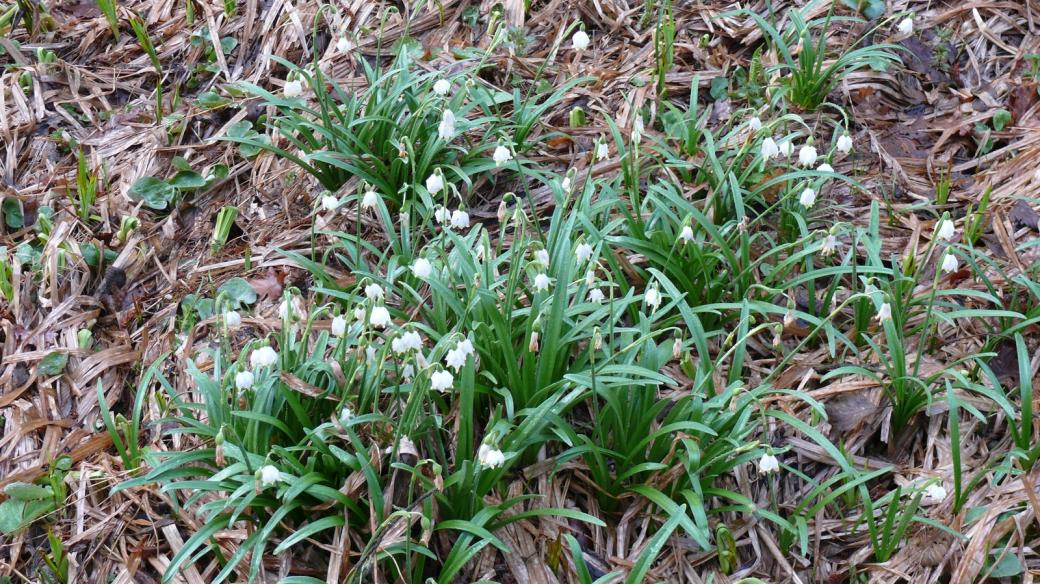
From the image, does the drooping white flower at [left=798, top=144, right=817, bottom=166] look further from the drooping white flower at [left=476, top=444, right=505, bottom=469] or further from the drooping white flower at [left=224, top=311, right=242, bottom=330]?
the drooping white flower at [left=224, top=311, right=242, bottom=330]

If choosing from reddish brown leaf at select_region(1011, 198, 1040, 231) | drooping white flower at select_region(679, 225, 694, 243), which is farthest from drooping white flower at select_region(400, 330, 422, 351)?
reddish brown leaf at select_region(1011, 198, 1040, 231)

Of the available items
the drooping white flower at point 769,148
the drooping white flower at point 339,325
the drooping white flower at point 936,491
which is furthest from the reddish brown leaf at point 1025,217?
the drooping white flower at point 339,325

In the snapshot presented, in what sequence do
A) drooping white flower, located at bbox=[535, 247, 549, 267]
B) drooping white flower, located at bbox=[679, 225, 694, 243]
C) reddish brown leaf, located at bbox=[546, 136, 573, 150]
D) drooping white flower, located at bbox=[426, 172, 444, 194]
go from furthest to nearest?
reddish brown leaf, located at bbox=[546, 136, 573, 150], drooping white flower, located at bbox=[426, 172, 444, 194], drooping white flower, located at bbox=[679, 225, 694, 243], drooping white flower, located at bbox=[535, 247, 549, 267]

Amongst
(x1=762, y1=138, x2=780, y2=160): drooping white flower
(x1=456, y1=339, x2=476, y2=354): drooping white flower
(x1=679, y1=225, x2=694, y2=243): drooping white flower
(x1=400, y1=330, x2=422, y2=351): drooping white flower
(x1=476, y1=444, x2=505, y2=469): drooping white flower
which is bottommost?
(x1=476, y1=444, x2=505, y2=469): drooping white flower

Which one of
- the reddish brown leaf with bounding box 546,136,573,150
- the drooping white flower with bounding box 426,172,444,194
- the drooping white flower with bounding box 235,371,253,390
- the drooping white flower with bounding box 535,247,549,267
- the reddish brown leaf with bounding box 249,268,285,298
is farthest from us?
the reddish brown leaf with bounding box 546,136,573,150

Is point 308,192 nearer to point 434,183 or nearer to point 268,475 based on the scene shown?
point 434,183

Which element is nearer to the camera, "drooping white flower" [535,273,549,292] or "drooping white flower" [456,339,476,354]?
"drooping white flower" [456,339,476,354]

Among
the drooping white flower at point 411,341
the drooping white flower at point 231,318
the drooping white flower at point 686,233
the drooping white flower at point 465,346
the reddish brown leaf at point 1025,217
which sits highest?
the drooping white flower at point 231,318

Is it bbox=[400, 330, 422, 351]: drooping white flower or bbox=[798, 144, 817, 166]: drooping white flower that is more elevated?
bbox=[400, 330, 422, 351]: drooping white flower

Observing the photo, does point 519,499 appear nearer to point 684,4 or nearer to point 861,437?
point 861,437

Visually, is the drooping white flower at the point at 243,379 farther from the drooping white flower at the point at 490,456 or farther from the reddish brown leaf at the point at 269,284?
the reddish brown leaf at the point at 269,284

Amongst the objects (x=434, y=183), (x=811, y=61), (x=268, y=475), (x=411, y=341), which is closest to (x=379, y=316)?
(x=411, y=341)

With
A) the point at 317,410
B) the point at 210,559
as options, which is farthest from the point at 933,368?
the point at 210,559
